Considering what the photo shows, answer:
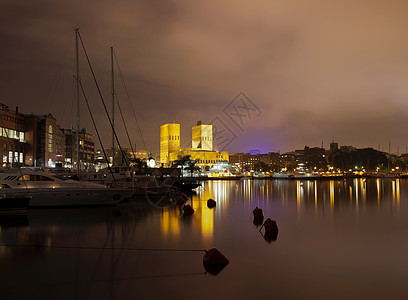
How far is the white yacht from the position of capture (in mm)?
25531

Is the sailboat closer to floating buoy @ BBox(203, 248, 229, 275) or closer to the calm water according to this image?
the calm water

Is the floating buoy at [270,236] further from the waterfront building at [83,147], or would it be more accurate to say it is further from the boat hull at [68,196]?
the waterfront building at [83,147]

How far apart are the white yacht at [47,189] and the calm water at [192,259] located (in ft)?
6.24

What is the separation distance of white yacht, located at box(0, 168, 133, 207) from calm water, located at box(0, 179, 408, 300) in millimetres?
1902

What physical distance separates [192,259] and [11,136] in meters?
92.6

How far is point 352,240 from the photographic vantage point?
59.9 ft

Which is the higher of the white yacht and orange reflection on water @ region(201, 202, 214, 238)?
the white yacht

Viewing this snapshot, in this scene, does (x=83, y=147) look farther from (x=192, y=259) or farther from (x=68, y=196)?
(x=192, y=259)

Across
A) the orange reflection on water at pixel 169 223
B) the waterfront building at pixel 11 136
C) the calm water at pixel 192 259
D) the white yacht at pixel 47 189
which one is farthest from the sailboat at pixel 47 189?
the waterfront building at pixel 11 136

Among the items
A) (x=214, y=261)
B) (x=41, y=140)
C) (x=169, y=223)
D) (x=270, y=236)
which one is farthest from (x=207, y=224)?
(x=41, y=140)

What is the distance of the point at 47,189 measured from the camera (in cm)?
2583

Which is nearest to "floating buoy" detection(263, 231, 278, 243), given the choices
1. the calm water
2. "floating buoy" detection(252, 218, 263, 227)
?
the calm water

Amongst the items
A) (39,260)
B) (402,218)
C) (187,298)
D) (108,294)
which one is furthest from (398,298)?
(402,218)

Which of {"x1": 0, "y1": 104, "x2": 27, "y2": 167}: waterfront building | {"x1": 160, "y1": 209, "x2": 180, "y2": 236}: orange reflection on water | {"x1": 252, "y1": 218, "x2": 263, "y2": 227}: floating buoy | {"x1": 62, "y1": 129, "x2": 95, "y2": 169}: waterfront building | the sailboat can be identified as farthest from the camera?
{"x1": 62, "y1": 129, "x2": 95, "y2": 169}: waterfront building
